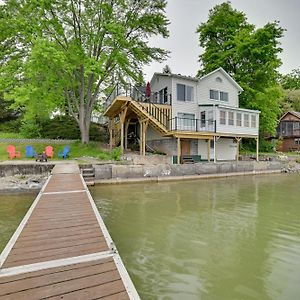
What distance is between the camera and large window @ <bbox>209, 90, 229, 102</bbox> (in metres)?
21.2

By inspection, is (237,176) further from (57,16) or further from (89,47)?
(57,16)

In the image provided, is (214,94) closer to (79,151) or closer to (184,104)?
(184,104)

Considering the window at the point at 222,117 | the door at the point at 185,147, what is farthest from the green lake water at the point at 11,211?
the window at the point at 222,117

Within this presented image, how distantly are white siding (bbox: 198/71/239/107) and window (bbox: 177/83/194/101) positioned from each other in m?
0.85

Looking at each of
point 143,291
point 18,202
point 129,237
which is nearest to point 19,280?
point 143,291

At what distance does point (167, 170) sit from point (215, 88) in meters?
10.6

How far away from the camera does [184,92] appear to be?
19.7 meters

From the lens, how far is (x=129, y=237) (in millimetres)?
5645

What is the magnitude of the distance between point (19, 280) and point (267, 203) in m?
8.95

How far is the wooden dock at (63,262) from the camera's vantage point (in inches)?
97.3

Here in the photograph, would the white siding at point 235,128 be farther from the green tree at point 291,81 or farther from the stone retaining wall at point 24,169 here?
the green tree at point 291,81

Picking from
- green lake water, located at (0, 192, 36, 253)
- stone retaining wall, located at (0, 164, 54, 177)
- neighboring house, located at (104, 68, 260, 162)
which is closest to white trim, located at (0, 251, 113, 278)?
green lake water, located at (0, 192, 36, 253)

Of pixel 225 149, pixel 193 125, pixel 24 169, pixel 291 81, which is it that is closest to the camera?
pixel 24 169

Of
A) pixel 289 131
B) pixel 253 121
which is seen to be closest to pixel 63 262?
pixel 253 121
